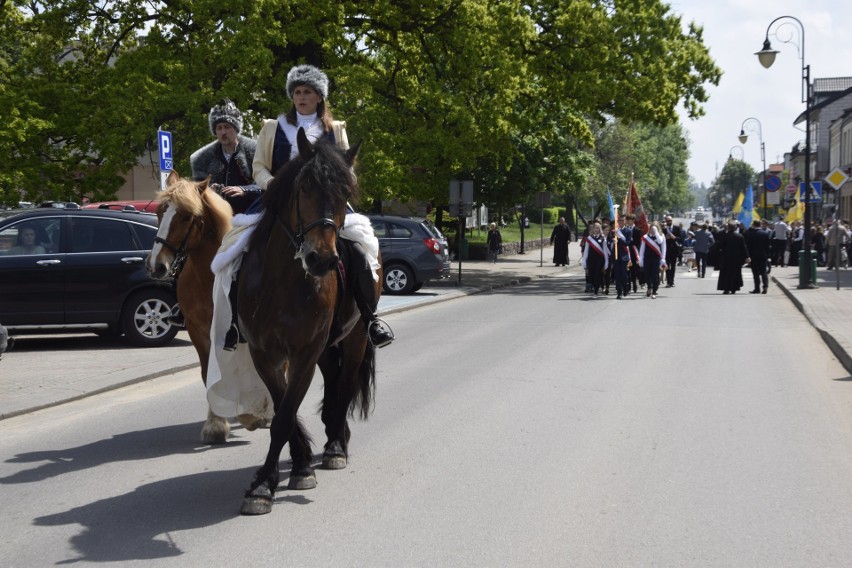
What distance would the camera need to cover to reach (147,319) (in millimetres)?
13539

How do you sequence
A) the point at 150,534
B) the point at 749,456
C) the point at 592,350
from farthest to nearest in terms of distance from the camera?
1. the point at 592,350
2. the point at 749,456
3. the point at 150,534

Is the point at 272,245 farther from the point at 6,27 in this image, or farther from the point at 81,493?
the point at 6,27

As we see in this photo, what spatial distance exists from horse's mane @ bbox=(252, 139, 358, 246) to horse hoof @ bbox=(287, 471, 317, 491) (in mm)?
1553

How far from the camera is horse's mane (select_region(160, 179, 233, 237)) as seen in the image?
7.20 m

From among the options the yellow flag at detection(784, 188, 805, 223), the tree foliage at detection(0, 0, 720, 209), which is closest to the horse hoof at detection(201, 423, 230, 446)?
the tree foliage at detection(0, 0, 720, 209)

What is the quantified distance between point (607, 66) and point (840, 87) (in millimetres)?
85777

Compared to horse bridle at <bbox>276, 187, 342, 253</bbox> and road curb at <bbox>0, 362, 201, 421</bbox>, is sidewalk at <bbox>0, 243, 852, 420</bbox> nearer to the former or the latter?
road curb at <bbox>0, 362, 201, 421</bbox>

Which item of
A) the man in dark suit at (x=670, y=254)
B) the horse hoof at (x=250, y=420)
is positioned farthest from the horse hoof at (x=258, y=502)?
the man in dark suit at (x=670, y=254)

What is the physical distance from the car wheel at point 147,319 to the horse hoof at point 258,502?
328 inches

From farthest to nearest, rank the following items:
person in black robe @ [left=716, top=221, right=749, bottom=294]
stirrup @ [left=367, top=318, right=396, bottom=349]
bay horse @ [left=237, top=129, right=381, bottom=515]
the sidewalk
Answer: person in black robe @ [left=716, top=221, right=749, bottom=294] < the sidewalk < stirrup @ [left=367, top=318, right=396, bottom=349] < bay horse @ [left=237, top=129, right=381, bottom=515]

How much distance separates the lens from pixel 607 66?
97.3 ft

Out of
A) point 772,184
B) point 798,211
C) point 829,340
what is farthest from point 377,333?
point 798,211

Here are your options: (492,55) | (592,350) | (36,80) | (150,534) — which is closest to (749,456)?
(150,534)

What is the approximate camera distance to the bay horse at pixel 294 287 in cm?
543
